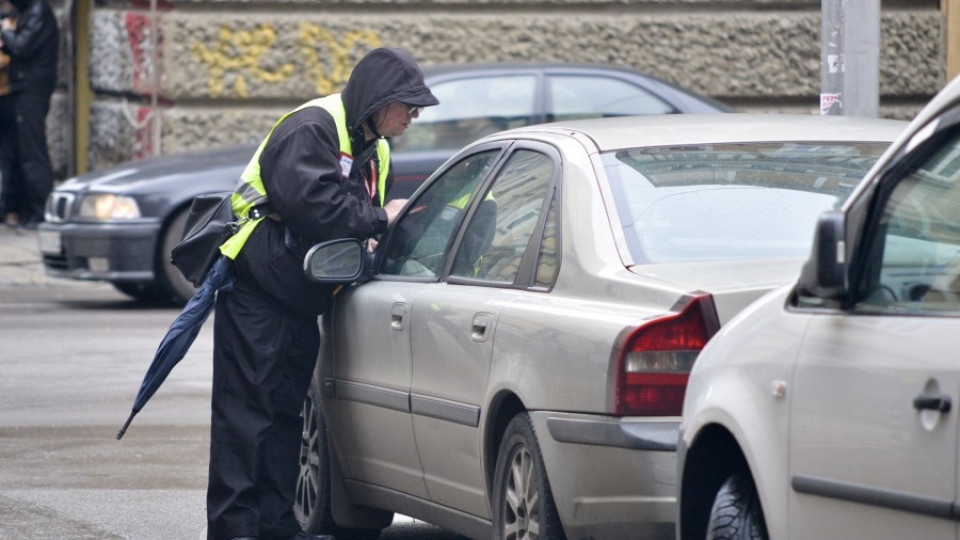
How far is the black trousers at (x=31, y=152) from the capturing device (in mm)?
16062

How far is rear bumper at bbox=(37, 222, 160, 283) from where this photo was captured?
41.0ft

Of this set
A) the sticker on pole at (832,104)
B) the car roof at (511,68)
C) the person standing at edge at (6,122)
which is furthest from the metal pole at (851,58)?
the person standing at edge at (6,122)

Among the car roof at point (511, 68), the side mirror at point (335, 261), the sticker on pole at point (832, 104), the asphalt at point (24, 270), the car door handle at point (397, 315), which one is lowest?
the asphalt at point (24, 270)

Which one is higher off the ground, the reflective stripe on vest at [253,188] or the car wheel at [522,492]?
the reflective stripe on vest at [253,188]

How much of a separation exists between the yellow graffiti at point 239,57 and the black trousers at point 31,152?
4.83ft

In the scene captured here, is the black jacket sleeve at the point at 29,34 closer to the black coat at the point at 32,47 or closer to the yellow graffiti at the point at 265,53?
the black coat at the point at 32,47

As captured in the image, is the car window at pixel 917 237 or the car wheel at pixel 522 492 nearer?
the car window at pixel 917 237

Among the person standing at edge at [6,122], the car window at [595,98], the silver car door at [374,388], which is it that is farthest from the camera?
the person standing at edge at [6,122]

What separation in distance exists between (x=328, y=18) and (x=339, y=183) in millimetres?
9994

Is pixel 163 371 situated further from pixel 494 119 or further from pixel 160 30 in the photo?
pixel 160 30

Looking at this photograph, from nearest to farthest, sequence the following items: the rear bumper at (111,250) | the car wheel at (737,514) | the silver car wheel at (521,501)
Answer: the car wheel at (737,514) → the silver car wheel at (521,501) → the rear bumper at (111,250)

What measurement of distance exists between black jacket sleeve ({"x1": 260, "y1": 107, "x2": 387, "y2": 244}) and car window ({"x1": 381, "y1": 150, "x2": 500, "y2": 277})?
181mm

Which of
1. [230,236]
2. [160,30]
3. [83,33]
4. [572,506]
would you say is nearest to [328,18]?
[160,30]

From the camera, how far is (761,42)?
52.6ft
